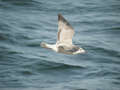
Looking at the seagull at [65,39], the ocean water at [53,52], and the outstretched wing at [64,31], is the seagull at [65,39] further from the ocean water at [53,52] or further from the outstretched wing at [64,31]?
the ocean water at [53,52]

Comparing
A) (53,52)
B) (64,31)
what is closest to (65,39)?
(64,31)

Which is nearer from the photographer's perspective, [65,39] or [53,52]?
[65,39]

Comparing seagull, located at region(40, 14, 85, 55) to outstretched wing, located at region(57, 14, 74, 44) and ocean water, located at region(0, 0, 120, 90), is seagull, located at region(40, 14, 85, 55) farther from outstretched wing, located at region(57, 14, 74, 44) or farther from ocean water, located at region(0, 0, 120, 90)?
ocean water, located at region(0, 0, 120, 90)

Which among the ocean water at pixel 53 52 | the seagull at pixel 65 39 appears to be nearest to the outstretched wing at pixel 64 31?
the seagull at pixel 65 39

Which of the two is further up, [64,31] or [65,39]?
[64,31]

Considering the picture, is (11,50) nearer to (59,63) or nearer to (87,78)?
(59,63)

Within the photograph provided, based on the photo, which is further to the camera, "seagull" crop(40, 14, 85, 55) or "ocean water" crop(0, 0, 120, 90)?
"ocean water" crop(0, 0, 120, 90)

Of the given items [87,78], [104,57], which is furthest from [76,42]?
[87,78]

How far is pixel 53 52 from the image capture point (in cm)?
1970

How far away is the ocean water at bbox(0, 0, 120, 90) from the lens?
17.8 meters

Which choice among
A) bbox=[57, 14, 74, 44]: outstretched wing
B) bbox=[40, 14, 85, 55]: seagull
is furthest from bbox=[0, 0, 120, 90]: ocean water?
bbox=[57, 14, 74, 44]: outstretched wing

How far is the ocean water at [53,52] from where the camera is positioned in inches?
700

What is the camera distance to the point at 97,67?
1905 cm

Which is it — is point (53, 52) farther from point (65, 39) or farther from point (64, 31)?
point (64, 31)
